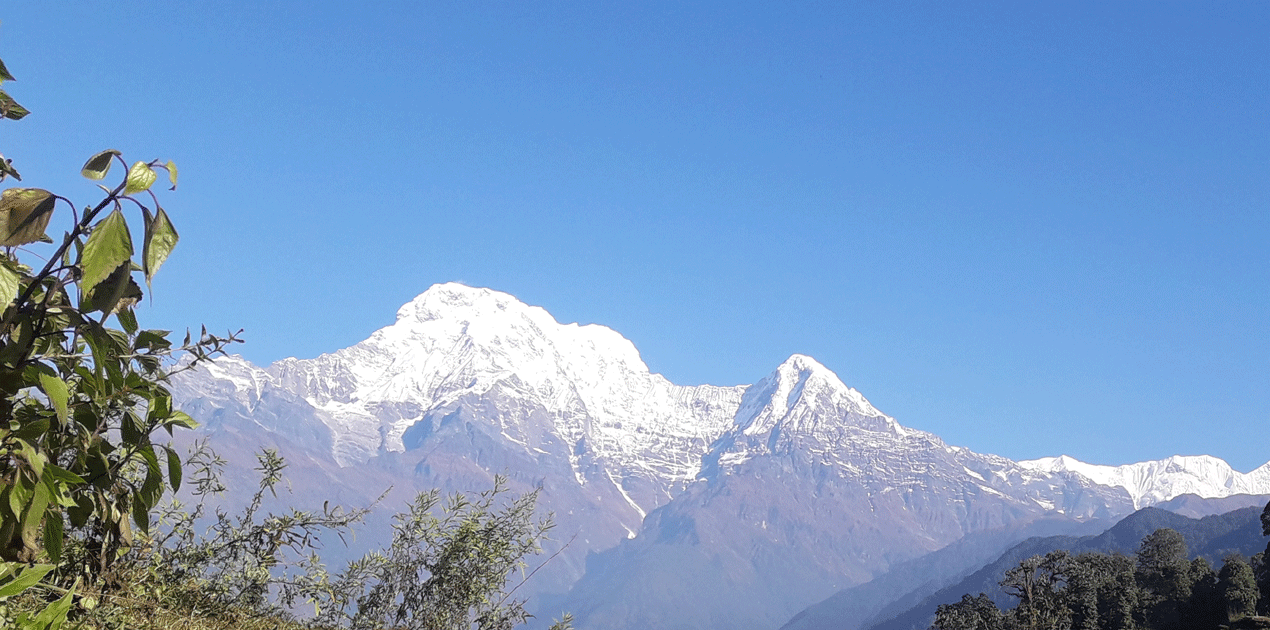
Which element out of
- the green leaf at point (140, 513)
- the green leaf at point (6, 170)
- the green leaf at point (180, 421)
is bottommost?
the green leaf at point (140, 513)

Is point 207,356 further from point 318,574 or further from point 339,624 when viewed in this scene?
point 339,624

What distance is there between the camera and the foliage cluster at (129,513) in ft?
6.59

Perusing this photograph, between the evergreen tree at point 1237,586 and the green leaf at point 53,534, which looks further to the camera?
the evergreen tree at point 1237,586

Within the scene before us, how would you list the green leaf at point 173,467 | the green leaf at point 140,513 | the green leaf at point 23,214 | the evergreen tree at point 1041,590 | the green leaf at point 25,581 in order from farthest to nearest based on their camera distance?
1. the evergreen tree at point 1041,590
2. the green leaf at point 140,513
3. the green leaf at point 173,467
4. the green leaf at point 23,214
5. the green leaf at point 25,581

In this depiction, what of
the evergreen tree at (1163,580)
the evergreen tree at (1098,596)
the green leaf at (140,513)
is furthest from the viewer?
the evergreen tree at (1163,580)

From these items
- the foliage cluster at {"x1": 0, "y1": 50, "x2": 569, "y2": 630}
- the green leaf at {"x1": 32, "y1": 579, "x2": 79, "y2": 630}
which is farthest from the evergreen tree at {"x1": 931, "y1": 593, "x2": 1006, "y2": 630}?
the green leaf at {"x1": 32, "y1": 579, "x2": 79, "y2": 630}

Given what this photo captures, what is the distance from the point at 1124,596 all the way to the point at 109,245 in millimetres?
95261

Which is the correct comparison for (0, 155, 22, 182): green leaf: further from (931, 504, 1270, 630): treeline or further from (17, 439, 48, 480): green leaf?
(931, 504, 1270, 630): treeline

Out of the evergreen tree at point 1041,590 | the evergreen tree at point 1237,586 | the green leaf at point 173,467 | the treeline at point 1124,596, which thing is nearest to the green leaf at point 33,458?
the green leaf at point 173,467

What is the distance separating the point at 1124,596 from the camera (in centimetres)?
8306

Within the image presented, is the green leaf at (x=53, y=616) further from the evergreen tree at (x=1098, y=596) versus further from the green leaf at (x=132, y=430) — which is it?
the evergreen tree at (x=1098, y=596)

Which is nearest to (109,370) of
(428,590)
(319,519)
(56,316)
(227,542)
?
(56,316)

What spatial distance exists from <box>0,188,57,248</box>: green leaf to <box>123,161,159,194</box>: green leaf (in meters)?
0.19

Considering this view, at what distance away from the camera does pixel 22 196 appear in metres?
1.98
